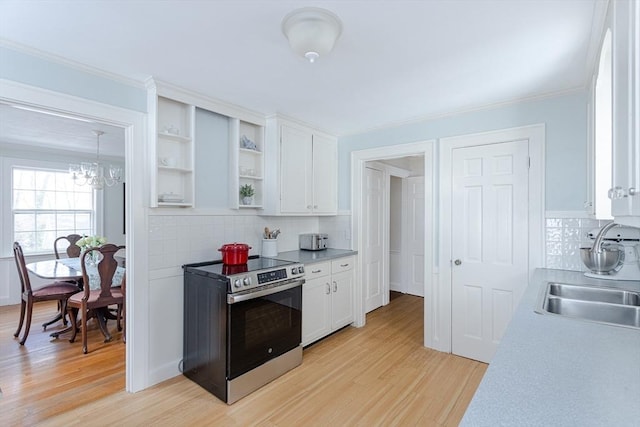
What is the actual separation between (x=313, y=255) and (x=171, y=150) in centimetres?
177

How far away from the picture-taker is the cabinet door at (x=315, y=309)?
124 inches

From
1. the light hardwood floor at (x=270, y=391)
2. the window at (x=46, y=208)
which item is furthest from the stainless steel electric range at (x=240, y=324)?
the window at (x=46, y=208)

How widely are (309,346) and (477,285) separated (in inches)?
70.1

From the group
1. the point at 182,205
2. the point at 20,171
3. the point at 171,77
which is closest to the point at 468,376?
the point at 182,205

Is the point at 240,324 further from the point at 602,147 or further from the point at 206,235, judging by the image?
the point at 602,147

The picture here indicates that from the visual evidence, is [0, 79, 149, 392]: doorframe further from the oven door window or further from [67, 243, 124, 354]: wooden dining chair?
[67, 243, 124, 354]: wooden dining chair

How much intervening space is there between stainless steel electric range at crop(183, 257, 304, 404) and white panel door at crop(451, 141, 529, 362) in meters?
1.60

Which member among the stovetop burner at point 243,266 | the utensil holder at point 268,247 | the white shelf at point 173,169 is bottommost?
the stovetop burner at point 243,266

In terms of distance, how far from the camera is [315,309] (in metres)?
3.28

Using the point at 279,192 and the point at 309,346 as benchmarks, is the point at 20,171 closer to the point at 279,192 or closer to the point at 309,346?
the point at 279,192

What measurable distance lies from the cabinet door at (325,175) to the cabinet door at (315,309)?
2.93 ft

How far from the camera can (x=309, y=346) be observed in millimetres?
3285

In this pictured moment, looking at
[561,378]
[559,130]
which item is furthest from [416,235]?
[561,378]

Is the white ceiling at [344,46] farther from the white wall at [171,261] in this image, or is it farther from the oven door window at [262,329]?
the oven door window at [262,329]
